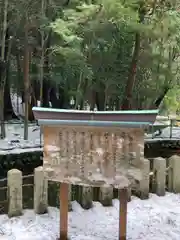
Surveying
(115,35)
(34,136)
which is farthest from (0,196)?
(115,35)

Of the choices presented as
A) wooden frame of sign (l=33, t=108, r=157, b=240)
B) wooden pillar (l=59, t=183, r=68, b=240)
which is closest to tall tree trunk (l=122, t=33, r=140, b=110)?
wooden frame of sign (l=33, t=108, r=157, b=240)

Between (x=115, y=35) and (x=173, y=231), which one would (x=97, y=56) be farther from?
(x=173, y=231)

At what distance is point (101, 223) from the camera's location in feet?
16.3

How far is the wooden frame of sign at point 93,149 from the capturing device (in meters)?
4.08

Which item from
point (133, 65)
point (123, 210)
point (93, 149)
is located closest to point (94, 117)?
point (93, 149)

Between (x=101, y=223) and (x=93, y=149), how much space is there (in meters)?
1.27

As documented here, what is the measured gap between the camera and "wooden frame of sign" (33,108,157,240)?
408 centimetres

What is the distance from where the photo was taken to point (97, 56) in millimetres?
11812

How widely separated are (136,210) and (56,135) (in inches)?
75.4

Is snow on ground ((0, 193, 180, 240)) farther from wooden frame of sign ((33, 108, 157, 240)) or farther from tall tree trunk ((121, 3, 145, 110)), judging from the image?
tall tree trunk ((121, 3, 145, 110))

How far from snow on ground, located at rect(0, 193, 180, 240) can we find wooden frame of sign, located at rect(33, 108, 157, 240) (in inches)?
16.7

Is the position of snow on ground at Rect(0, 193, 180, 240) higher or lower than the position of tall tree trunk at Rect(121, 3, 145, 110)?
lower

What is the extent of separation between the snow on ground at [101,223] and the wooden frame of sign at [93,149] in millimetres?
424

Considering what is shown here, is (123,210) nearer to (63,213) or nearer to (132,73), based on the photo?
(63,213)
